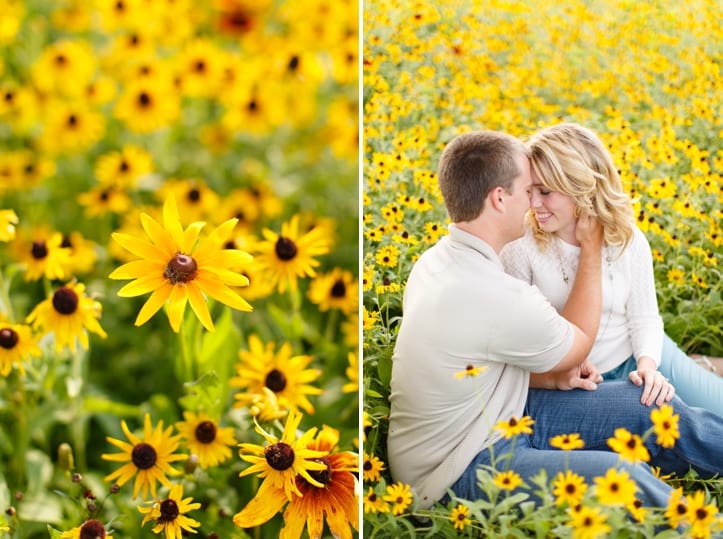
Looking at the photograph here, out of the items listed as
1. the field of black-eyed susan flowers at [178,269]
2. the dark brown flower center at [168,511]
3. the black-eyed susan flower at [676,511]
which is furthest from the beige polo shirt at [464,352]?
the dark brown flower center at [168,511]

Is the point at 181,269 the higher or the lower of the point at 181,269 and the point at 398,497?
the higher

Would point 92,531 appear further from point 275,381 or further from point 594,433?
point 594,433

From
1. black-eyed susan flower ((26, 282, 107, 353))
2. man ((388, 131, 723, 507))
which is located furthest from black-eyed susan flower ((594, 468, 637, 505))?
black-eyed susan flower ((26, 282, 107, 353))

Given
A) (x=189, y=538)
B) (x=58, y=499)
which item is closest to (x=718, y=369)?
(x=189, y=538)

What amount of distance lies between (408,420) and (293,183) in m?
0.99

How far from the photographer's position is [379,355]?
1.42 m

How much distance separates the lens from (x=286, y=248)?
4.71 feet

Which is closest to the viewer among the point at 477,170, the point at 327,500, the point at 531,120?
the point at 327,500

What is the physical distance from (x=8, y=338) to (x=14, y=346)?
0.02 metres

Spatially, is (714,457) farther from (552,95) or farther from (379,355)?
(552,95)

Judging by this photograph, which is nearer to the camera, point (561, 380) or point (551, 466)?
point (551, 466)

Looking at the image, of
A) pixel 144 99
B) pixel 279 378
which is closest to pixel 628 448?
pixel 279 378

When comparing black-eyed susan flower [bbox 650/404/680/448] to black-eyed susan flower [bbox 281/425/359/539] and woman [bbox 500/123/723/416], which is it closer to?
woman [bbox 500/123/723/416]

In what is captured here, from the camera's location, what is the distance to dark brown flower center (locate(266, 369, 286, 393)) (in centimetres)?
135
